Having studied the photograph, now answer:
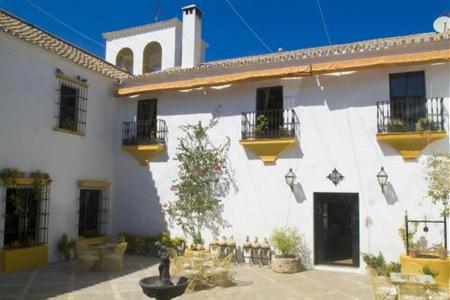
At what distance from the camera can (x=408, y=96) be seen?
11.9 meters

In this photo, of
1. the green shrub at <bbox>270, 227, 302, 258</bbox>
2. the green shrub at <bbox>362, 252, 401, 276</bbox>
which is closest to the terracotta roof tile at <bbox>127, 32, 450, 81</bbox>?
the green shrub at <bbox>270, 227, 302, 258</bbox>

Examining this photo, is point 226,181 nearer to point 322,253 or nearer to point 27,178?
point 322,253

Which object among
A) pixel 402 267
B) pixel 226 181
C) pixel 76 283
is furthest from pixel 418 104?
pixel 76 283

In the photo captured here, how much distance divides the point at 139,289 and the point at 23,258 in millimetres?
4140

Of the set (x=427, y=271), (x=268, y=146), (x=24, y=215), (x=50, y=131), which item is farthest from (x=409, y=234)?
(x=50, y=131)

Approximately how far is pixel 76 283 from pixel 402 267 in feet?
26.4

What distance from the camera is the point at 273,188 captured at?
13312 mm

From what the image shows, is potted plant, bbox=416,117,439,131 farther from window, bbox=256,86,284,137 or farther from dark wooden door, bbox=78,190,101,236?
dark wooden door, bbox=78,190,101,236

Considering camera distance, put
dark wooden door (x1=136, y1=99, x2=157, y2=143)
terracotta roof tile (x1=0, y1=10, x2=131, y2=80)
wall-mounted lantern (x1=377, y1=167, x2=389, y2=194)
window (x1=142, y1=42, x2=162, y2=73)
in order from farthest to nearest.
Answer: window (x1=142, y1=42, x2=162, y2=73)
dark wooden door (x1=136, y1=99, x2=157, y2=143)
terracotta roof tile (x1=0, y1=10, x2=131, y2=80)
wall-mounted lantern (x1=377, y1=167, x2=389, y2=194)

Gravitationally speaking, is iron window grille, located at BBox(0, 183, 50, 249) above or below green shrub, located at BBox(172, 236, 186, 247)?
above

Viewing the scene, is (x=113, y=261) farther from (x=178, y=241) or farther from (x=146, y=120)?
(x=146, y=120)

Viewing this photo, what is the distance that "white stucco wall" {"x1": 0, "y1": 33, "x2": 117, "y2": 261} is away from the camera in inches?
466

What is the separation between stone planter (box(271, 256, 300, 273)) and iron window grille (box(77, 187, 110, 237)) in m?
6.59

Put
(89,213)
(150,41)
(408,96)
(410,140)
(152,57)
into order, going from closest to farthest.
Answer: (410,140)
(408,96)
(89,213)
(150,41)
(152,57)
